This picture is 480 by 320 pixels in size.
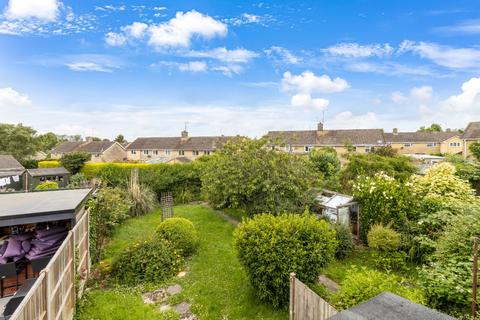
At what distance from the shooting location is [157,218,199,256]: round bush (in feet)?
29.2

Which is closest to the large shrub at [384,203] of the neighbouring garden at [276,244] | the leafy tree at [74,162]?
the neighbouring garden at [276,244]

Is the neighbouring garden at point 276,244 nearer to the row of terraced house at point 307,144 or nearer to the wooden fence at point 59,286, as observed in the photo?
the wooden fence at point 59,286

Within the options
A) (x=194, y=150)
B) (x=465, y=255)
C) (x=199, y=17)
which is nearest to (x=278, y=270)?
(x=465, y=255)

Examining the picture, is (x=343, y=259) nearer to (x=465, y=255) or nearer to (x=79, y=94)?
(x=465, y=255)

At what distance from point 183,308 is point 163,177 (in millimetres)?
12560

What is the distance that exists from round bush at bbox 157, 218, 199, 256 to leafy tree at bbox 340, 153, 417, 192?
28.6 feet

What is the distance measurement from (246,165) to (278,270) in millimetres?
5992

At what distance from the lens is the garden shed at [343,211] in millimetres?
10129

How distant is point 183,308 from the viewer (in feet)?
20.2

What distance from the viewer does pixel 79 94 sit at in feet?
56.8

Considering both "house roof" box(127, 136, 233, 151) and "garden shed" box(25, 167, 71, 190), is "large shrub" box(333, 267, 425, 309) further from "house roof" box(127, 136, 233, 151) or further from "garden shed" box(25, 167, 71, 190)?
"house roof" box(127, 136, 233, 151)

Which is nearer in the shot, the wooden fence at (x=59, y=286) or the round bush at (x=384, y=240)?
the wooden fence at (x=59, y=286)

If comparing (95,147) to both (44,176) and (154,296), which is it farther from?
(154,296)

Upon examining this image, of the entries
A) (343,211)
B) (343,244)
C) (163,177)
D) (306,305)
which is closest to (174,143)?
(163,177)
